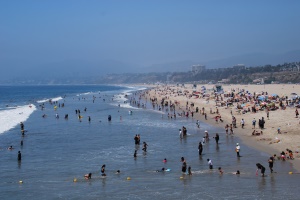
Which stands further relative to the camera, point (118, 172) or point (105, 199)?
point (118, 172)

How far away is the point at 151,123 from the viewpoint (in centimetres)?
4172

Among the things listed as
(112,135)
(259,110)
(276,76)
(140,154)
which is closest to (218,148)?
(140,154)

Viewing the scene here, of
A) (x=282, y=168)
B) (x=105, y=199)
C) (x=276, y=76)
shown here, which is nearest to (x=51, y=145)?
(x=105, y=199)

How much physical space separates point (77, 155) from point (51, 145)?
16.2ft

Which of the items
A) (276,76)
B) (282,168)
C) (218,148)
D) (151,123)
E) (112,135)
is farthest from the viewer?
(276,76)

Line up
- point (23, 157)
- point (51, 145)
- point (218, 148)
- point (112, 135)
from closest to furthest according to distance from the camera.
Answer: point (23, 157) < point (218, 148) < point (51, 145) < point (112, 135)

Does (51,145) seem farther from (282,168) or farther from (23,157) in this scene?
(282,168)

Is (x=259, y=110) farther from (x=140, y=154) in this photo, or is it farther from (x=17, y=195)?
(x=17, y=195)

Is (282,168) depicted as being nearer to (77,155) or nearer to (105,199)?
(105,199)

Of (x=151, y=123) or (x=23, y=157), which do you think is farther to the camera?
(x=151, y=123)

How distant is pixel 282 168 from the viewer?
766 inches

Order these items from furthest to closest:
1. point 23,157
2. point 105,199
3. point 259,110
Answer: point 259,110 → point 23,157 → point 105,199

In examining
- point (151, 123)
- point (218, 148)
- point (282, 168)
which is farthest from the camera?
point (151, 123)

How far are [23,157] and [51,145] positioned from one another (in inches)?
173
